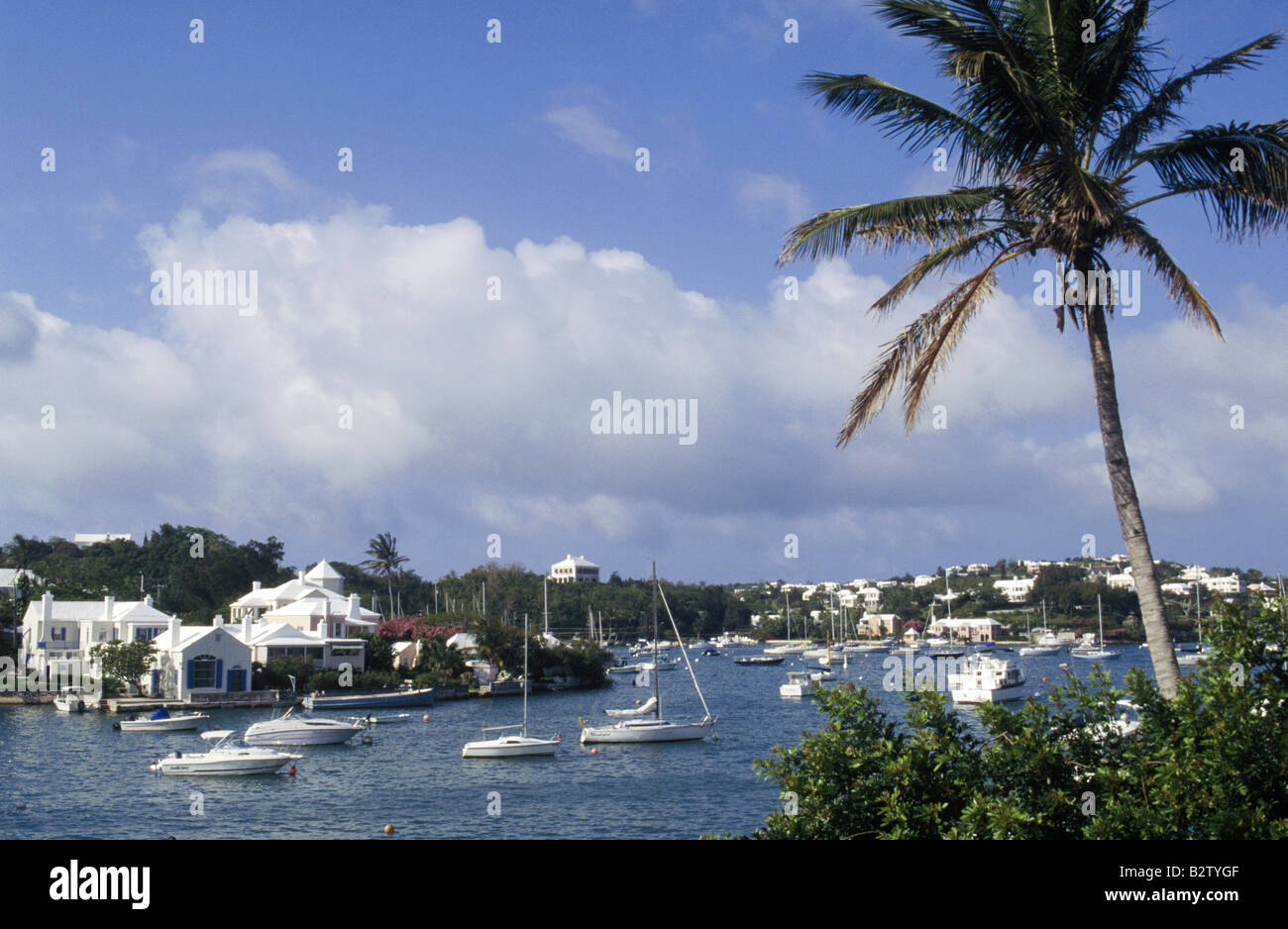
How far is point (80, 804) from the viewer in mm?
36812

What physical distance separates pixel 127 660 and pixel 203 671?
5.17 m

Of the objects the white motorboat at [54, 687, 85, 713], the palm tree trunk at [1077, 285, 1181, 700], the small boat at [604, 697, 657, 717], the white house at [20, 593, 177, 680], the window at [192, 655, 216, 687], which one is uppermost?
the palm tree trunk at [1077, 285, 1181, 700]

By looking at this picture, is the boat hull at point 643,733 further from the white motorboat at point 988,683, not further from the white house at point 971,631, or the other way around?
the white house at point 971,631

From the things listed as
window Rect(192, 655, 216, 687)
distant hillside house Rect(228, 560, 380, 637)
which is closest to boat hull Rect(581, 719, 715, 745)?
window Rect(192, 655, 216, 687)

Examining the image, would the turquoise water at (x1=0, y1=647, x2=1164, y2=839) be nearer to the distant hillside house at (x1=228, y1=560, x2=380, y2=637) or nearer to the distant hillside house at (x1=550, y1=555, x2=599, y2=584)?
the distant hillside house at (x1=228, y1=560, x2=380, y2=637)

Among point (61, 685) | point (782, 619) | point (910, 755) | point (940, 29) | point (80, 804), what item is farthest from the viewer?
point (782, 619)

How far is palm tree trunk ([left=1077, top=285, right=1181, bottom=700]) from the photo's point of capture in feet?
31.3

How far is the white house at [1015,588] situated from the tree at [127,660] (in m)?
136

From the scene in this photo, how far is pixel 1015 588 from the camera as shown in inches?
7254

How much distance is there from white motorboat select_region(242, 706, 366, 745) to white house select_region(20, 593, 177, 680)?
27609mm
